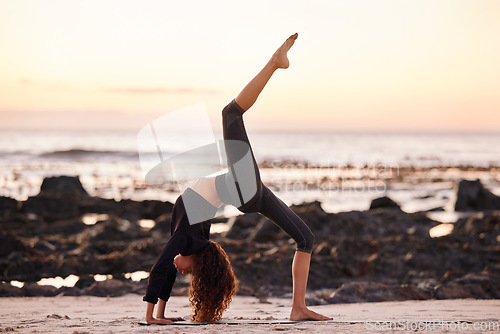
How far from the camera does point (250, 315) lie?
5.86 m

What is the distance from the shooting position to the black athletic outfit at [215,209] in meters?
4.83

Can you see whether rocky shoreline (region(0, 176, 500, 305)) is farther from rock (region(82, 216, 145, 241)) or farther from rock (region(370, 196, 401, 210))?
rock (region(370, 196, 401, 210))

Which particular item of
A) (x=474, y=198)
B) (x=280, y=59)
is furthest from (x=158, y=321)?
(x=474, y=198)

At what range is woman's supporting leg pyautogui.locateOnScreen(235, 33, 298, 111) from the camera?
4.76m

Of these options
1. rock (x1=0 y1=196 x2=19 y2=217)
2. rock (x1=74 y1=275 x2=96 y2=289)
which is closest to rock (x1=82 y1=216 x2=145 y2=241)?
rock (x1=74 y1=275 x2=96 y2=289)

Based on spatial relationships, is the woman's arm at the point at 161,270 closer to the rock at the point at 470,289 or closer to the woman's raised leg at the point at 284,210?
the woman's raised leg at the point at 284,210

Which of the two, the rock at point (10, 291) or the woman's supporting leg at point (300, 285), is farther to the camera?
the rock at point (10, 291)

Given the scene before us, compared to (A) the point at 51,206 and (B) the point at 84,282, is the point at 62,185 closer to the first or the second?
(A) the point at 51,206

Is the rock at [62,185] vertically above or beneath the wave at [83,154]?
beneath

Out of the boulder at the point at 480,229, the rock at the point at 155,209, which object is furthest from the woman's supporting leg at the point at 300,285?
the rock at the point at 155,209

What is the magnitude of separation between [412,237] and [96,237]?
18.7 ft

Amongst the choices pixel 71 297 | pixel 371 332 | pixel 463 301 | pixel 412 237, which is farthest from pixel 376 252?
pixel 371 332

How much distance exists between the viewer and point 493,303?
645 cm

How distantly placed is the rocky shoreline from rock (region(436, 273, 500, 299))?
0.01 metres
